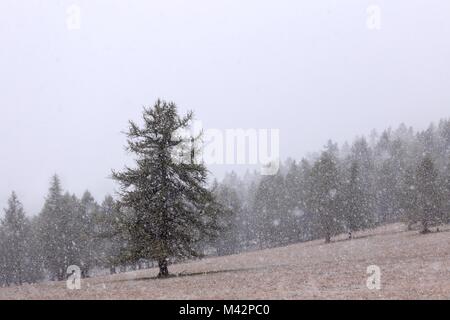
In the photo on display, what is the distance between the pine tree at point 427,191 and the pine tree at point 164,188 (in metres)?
30.3

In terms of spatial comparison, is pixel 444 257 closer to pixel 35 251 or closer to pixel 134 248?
pixel 134 248

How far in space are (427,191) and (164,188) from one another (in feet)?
110

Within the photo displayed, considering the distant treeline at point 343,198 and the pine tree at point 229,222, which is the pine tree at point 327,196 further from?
the pine tree at point 229,222

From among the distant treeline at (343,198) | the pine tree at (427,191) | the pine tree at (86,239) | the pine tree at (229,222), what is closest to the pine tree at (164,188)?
the pine tree at (86,239)

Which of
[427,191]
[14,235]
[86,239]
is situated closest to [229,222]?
[86,239]

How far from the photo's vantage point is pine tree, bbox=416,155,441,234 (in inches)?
1977

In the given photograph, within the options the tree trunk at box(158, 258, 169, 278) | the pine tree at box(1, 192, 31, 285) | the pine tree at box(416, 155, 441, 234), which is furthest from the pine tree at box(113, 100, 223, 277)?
the pine tree at box(1, 192, 31, 285)

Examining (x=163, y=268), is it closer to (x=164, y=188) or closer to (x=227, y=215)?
(x=164, y=188)

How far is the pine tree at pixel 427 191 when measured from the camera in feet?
165

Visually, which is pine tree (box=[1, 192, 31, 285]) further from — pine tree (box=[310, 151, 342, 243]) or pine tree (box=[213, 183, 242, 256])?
pine tree (box=[310, 151, 342, 243])

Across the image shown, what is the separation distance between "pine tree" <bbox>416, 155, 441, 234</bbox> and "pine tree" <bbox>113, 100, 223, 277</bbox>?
30.3 metres

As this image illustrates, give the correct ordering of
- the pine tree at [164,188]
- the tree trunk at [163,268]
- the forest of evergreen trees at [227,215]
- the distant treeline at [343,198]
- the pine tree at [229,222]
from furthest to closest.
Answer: the pine tree at [229,222] < the distant treeline at [343,198] < the forest of evergreen trees at [227,215] < the tree trunk at [163,268] < the pine tree at [164,188]

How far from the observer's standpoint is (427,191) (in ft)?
165
